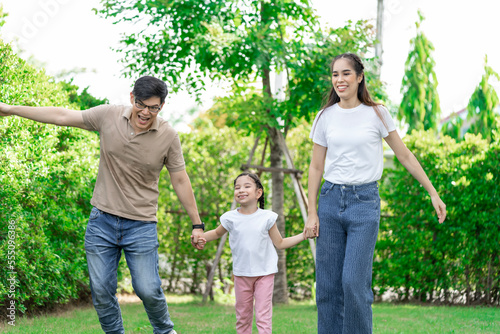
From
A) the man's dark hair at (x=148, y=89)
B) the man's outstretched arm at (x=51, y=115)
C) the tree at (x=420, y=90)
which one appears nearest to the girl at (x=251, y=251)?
the man's dark hair at (x=148, y=89)

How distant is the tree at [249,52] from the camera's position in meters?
7.21

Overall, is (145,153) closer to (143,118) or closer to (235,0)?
(143,118)

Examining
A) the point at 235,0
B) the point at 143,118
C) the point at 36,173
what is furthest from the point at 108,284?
the point at 235,0

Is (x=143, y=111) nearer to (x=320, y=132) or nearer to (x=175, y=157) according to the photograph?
(x=175, y=157)

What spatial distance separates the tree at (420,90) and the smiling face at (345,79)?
58.1 feet

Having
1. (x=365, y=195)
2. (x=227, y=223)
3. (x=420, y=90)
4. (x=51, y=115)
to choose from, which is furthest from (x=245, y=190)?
(x=420, y=90)

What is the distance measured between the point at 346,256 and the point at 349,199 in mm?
335

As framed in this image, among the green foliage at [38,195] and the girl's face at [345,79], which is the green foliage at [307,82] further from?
the girl's face at [345,79]

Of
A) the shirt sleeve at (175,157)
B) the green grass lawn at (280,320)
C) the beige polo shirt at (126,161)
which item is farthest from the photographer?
the green grass lawn at (280,320)

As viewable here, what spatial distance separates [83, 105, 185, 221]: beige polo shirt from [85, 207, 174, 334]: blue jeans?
0.08m

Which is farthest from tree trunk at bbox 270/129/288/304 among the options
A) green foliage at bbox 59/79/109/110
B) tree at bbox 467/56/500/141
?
Result: tree at bbox 467/56/500/141

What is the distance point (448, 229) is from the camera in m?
7.67

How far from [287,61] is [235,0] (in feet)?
3.53

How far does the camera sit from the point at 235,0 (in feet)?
24.2
